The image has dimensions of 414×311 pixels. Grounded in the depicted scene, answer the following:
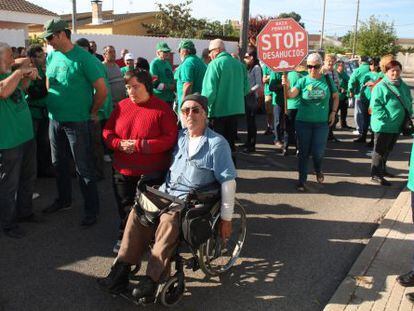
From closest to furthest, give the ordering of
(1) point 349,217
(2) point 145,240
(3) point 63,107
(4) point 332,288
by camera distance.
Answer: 1. (2) point 145,240
2. (4) point 332,288
3. (3) point 63,107
4. (1) point 349,217

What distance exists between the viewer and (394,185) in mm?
6371

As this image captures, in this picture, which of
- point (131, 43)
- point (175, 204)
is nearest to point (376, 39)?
point (131, 43)

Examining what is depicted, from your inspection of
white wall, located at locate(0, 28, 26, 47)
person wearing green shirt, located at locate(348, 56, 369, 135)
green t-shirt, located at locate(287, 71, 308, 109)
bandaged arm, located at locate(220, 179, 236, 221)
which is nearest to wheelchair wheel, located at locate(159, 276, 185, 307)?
bandaged arm, located at locate(220, 179, 236, 221)

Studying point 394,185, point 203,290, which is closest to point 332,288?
point 203,290

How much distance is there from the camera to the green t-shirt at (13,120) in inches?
160

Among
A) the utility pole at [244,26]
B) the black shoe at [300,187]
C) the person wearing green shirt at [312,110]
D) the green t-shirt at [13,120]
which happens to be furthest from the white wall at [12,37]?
the black shoe at [300,187]

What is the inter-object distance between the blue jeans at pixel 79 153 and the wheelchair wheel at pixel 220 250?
156 cm

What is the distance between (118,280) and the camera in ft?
10.2

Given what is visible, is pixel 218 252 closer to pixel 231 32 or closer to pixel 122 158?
pixel 122 158

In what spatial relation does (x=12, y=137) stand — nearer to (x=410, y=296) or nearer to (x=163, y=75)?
(x=410, y=296)

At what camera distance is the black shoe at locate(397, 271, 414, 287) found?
3.44 meters

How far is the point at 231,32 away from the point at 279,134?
41.1m

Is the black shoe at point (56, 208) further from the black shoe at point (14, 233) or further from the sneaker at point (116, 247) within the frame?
the sneaker at point (116, 247)

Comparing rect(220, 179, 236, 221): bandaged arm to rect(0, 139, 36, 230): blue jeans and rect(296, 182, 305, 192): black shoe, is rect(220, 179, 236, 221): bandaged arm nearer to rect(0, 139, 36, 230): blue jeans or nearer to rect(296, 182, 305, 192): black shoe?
rect(0, 139, 36, 230): blue jeans
